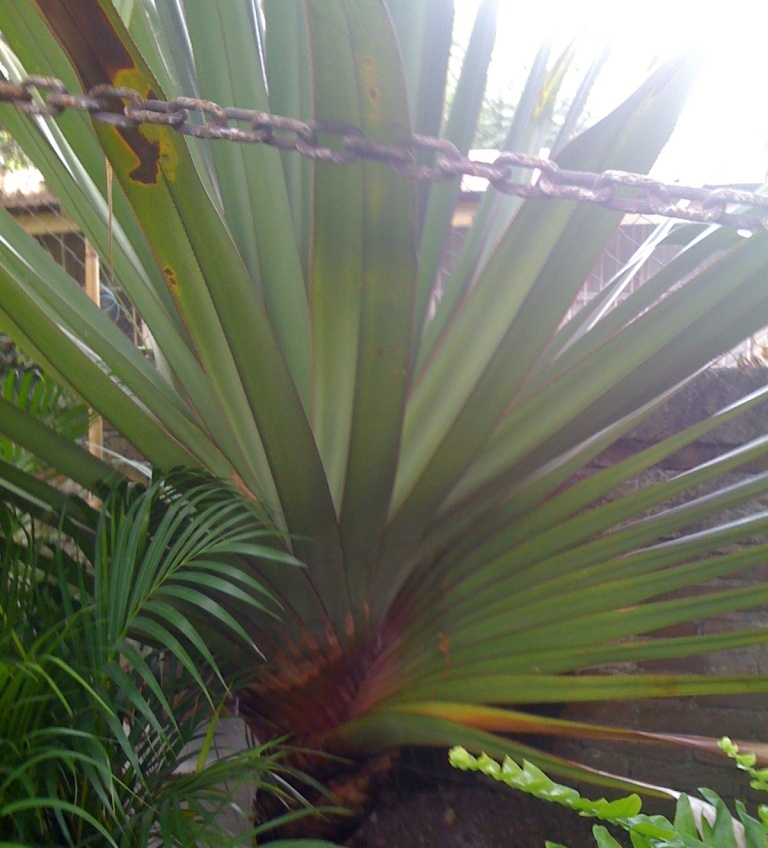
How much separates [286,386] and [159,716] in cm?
48

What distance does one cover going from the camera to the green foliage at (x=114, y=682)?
2.02 feet

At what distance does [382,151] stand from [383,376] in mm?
228

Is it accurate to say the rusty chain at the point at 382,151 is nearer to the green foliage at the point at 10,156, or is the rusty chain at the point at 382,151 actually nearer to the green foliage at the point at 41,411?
the green foliage at the point at 41,411

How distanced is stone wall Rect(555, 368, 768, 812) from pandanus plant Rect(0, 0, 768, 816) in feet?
1.45

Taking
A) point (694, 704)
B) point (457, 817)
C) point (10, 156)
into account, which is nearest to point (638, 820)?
point (457, 817)

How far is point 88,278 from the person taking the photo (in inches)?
71.5

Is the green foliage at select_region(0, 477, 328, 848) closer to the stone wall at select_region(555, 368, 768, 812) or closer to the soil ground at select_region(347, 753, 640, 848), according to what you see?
the soil ground at select_region(347, 753, 640, 848)

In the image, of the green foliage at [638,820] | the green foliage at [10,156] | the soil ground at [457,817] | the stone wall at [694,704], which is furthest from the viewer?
the green foliage at [10,156]

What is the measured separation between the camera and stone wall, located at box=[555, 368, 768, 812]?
1.33 metres

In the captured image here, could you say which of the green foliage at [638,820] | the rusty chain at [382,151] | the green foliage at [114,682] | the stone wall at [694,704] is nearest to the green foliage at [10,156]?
the green foliage at [114,682]

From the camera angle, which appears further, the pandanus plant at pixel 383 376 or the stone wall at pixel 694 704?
the stone wall at pixel 694 704

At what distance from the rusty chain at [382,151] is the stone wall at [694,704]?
993 millimetres

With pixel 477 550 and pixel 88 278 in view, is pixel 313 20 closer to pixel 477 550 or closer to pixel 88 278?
pixel 477 550

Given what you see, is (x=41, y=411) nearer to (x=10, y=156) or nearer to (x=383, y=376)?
(x=383, y=376)
